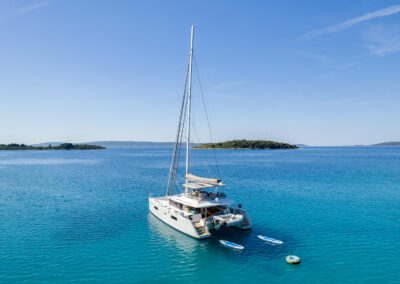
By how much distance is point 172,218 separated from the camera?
85.0ft

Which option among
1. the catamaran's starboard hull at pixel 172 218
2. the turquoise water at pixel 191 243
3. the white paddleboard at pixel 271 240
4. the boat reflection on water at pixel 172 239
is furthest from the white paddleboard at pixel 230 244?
the white paddleboard at pixel 271 240

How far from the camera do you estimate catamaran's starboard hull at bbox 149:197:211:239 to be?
22891mm

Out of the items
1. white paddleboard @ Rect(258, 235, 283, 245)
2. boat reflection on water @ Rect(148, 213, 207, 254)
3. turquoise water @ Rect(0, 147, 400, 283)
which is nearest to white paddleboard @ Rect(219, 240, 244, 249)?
turquoise water @ Rect(0, 147, 400, 283)

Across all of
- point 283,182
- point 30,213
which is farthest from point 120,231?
point 283,182

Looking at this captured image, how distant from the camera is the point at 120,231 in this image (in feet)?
84.0

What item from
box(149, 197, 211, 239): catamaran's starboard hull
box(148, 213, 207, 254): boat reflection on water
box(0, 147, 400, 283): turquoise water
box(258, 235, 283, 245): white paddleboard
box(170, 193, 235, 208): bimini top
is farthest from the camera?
box(170, 193, 235, 208): bimini top

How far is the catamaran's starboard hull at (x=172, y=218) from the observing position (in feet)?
75.1

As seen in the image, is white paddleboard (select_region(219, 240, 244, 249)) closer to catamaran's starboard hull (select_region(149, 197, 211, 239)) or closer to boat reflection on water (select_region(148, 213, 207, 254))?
catamaran's starboard hull (select_region(149, 197, 211, 239))

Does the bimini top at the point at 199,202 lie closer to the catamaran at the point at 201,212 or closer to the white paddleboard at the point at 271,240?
the catamaran at the point at 201,212

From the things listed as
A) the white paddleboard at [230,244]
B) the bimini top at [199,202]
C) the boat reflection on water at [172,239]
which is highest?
the bimini top at [199,202]

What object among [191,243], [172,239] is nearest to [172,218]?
[172,239]

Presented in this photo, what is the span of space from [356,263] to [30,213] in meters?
36.3

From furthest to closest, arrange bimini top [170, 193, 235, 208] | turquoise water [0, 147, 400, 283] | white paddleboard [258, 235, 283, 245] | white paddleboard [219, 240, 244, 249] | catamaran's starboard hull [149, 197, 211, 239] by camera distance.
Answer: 1. bimini top [170, 193, 235, 208]
2. catamaran's starboard hull [149, 197, 211, 239]
3. white paddleboard [258, 235, 283, 245]
4. white paddleboard [219, 240, 244, 249]
5. turquoise water [0, 147, 400, 283]

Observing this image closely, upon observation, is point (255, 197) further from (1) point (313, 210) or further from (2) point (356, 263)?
(2) point (356, 263)
